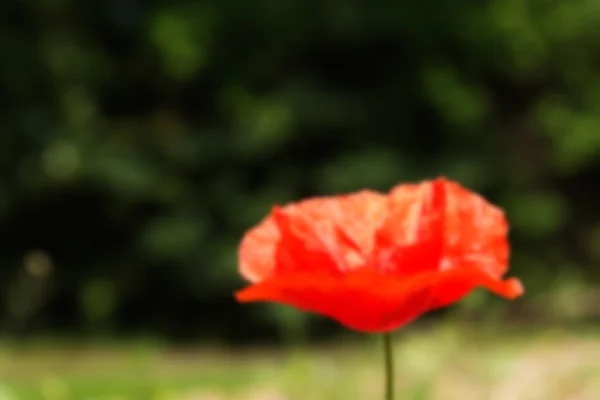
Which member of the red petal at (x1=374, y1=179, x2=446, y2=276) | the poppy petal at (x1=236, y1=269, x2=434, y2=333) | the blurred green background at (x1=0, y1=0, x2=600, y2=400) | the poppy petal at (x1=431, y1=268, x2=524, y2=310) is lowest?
the poppy petal at (x1=236, y1=269, x2=434, y2=333)

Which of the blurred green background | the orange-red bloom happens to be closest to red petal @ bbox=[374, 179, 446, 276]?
the orange-red bloom

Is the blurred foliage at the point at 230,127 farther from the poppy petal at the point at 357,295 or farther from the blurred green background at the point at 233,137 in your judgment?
the poppy petal at the point at 357,295

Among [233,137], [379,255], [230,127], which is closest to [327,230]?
[379,255]

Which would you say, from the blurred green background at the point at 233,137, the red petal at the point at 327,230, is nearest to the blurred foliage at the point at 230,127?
the blurred green background at the point at 233,137

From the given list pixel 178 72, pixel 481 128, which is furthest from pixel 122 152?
pixel 481 128

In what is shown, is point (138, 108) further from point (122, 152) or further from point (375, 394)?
point (375, 394)

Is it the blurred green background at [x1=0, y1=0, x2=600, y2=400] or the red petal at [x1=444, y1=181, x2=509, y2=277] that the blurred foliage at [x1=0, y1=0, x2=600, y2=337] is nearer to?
the blurred green background at [x1=0, y1=0, x2=600, y2=400]
